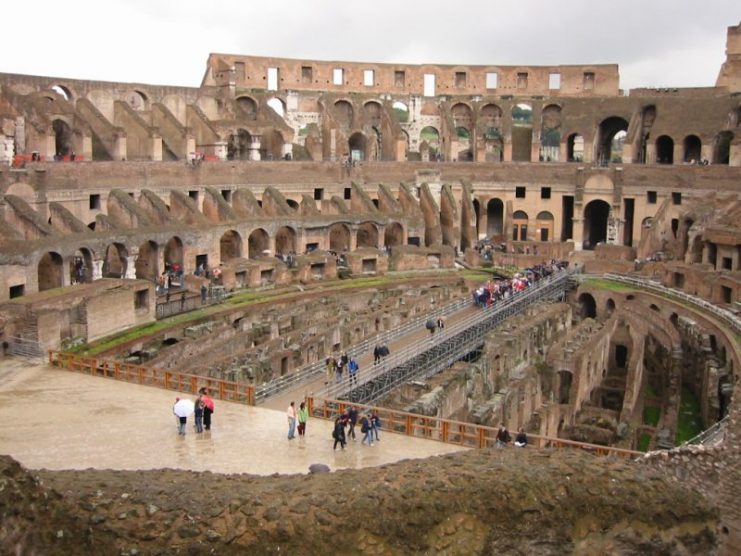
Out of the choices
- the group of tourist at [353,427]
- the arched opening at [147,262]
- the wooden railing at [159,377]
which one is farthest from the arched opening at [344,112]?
the group of tourist at [353,427]

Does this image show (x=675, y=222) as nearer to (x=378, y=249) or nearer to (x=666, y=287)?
(x=666, y=287)

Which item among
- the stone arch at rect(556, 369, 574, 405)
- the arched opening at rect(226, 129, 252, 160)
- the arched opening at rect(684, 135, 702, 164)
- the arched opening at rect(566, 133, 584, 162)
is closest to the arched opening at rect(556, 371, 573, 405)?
the stone arch at rect(556, 369, 574, 405)

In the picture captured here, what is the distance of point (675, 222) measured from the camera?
44938mm

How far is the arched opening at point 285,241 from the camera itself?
136 feet

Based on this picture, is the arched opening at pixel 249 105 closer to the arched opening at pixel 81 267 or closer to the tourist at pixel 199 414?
the arched opening at pixel 81 267

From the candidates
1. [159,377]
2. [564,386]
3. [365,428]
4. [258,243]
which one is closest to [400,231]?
[258,243]

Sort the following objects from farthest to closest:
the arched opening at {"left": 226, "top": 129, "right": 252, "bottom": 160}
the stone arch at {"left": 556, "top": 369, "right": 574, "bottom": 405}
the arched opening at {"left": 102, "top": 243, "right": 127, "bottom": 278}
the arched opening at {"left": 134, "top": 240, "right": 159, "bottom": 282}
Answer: the arched opening at {"left": 226, "top": 129, "right": 252, "bottom": 160} < the arched opening at {"left": 134, "top": 240, "right": 159, "bottom": 282} < the arched opening at {"left": 102, "top": 243, "right": 127, "bottom": 278} < the stone arch at {"left": 556, "top": 369, "right": 574, "bottom": 405}

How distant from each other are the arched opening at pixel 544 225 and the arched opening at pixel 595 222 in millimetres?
2118

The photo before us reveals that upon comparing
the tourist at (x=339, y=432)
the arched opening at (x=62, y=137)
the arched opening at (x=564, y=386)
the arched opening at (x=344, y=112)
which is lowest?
the arched opening at (x=564, y=386)

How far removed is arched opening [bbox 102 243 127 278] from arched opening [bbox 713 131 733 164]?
34075 millimetres

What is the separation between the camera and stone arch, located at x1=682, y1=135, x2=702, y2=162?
1978 inches

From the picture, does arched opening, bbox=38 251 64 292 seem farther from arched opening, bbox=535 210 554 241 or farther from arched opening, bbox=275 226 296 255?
arched opening, bbox=535 210 554 241

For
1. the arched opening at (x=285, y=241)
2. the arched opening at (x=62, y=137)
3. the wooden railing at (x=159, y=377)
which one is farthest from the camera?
the arched opening at (x=285, y=241)

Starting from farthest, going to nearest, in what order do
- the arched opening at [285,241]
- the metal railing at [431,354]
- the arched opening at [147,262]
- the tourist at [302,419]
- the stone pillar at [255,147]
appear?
the stone pillar at [255,147]
the arched opening at [285,241]
the arched opening at [147,262]
the metal railing at [431,354]
the tourist at [302,419]
